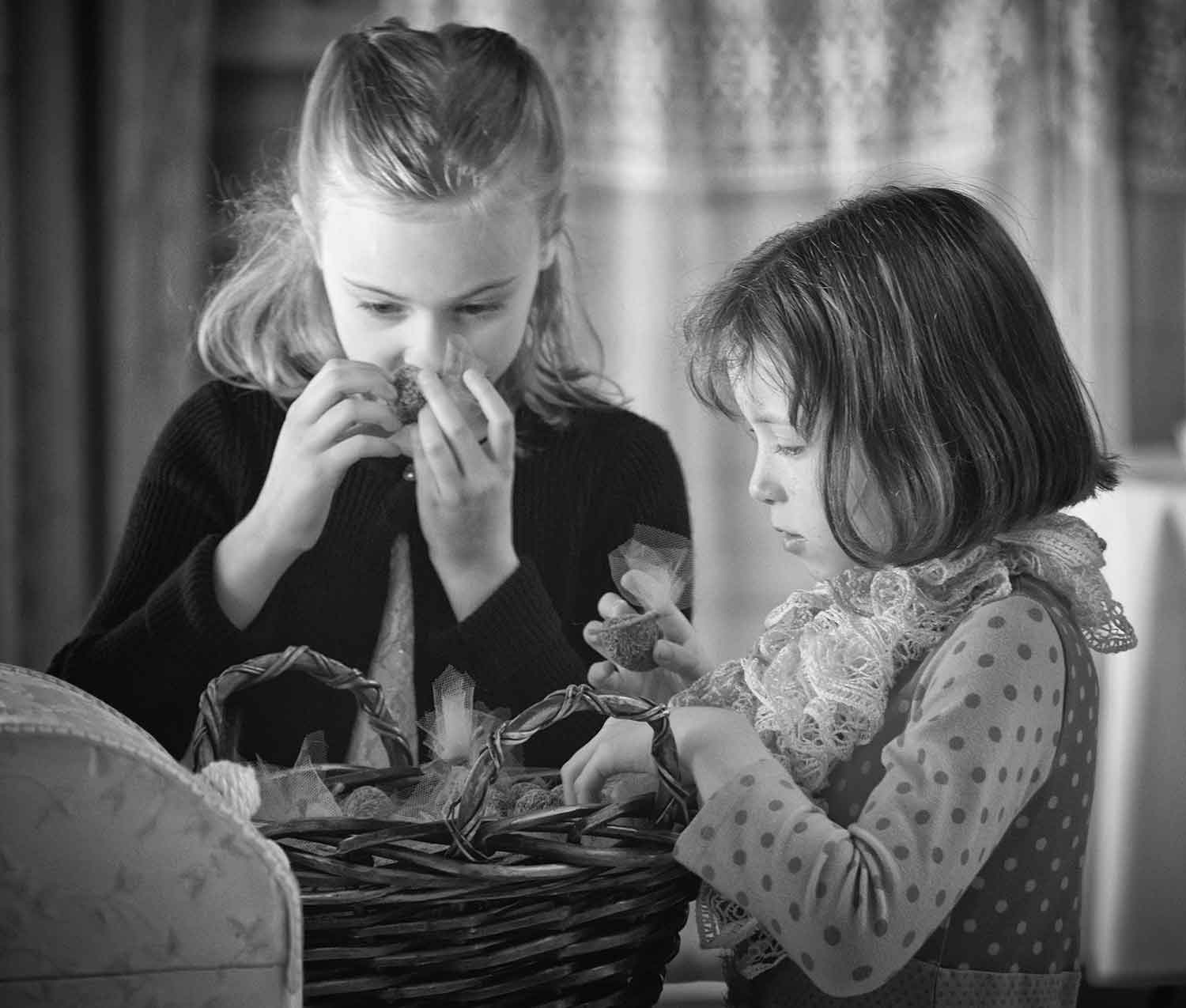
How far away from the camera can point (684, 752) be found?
789 mm

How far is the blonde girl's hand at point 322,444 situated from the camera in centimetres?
96

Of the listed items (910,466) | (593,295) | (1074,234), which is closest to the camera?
(910,466)

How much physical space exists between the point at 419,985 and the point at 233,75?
1.66 m

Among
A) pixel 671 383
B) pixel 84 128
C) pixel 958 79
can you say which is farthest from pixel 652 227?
pixel 84 128

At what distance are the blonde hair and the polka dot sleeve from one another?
1.39 ft

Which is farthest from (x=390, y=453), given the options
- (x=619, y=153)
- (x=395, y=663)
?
(x=619, y=153)

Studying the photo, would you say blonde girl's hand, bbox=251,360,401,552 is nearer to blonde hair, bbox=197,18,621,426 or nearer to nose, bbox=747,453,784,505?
blonde hair, bbox=197,18,621,426

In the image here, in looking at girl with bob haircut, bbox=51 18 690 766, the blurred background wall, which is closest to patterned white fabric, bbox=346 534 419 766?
girl with bob haircut, bbox=51 18 690 766

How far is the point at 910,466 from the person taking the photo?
825mm

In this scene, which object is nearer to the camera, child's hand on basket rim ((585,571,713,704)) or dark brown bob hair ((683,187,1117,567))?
dark brown bob hair ((683,187,1117,567))

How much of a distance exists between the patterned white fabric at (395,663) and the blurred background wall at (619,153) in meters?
0.79

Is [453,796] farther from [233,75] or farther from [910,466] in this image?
[233,75]

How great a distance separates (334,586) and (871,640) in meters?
0.41

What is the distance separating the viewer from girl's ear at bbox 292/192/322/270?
1036mm
